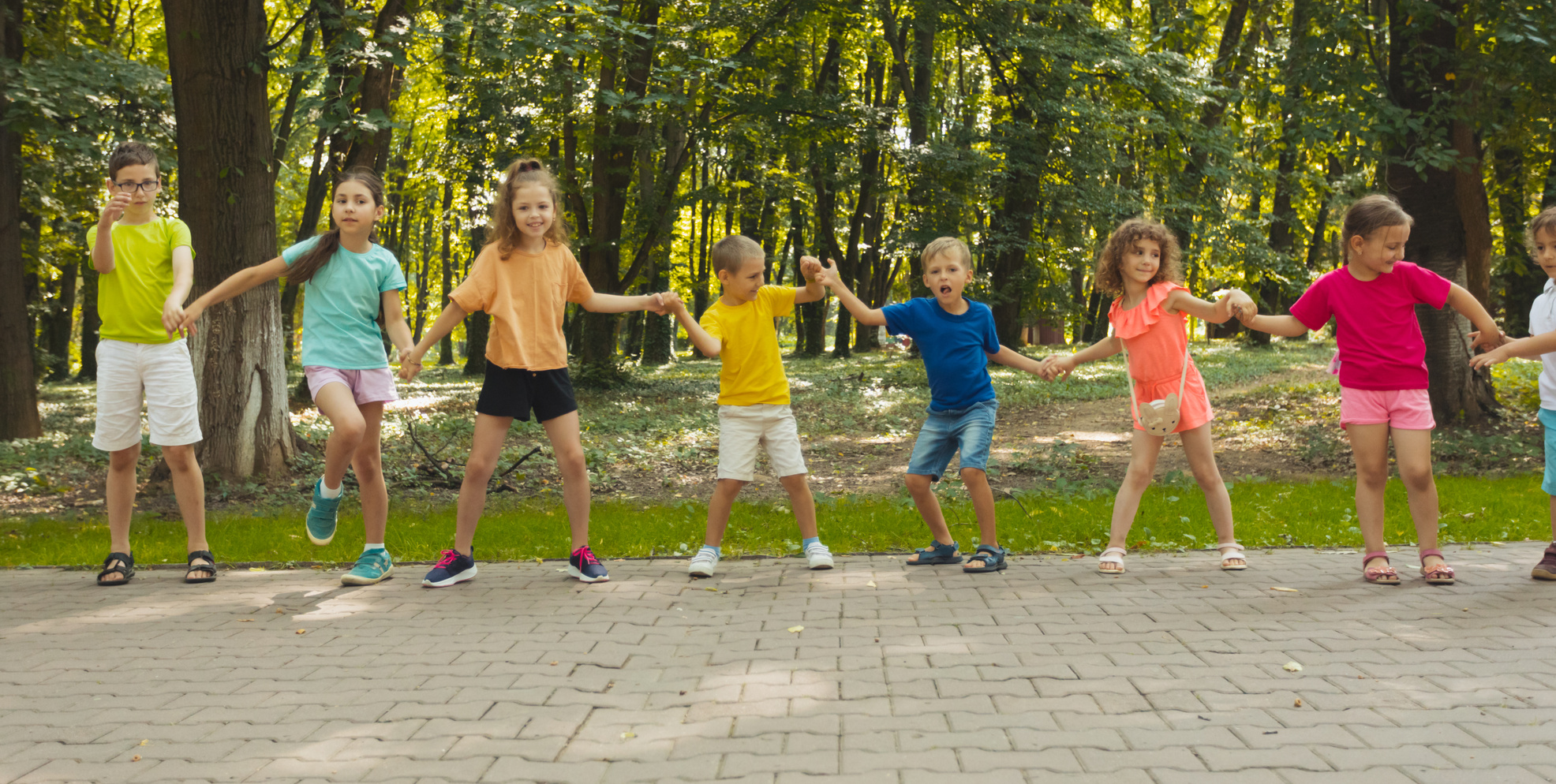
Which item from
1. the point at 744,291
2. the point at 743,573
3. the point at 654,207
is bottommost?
the point at 743,573

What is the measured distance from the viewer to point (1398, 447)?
5.26m

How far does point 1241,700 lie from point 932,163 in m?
14.0

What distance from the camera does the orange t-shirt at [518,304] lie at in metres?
5.44

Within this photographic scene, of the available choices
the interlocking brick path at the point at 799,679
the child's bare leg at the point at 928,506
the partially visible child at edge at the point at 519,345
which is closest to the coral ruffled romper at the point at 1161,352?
the interlocking brick path at the point at 799,679

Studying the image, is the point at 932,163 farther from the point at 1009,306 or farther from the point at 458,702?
the point at 458,702

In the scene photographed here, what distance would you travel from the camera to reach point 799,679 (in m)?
3.76

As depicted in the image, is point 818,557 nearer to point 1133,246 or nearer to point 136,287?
point 1133,246

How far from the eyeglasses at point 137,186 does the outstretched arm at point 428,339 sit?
1502mm

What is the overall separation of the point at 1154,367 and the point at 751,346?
224 cm

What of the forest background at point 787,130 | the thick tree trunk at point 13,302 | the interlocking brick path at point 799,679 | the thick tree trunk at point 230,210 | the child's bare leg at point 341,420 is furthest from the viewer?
the thick tree trunk at point 13,302

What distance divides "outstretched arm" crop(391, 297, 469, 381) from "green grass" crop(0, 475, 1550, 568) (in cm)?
156

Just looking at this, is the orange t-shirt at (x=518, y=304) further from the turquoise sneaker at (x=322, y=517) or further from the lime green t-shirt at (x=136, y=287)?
the lime green t-shirt at (x=136, y=287)

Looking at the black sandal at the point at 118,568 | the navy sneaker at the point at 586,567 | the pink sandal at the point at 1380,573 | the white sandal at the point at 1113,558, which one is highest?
the pink sandal at the point at 1380,573

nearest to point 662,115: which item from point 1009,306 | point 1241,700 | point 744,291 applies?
point 1009,306
